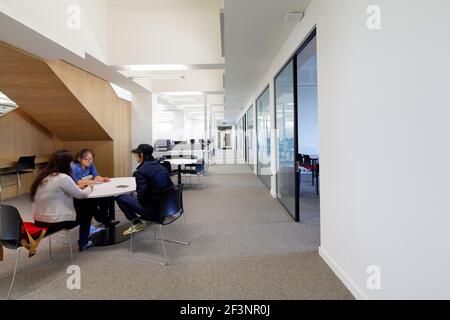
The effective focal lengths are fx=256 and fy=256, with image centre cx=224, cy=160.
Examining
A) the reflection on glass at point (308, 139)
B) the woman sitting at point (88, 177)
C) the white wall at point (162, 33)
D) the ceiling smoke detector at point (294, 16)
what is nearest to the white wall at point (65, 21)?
the white wall at point (162, 33)

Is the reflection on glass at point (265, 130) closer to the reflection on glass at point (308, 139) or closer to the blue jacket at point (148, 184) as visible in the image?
the reflection on glass at point (308, 139)

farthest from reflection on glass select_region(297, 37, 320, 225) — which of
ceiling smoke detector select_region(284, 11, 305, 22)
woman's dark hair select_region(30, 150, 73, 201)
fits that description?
woman's dark hair select_region(30, 150, 73, 201)

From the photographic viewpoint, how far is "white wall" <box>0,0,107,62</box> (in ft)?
11.2

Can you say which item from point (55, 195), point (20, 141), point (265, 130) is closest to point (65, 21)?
point (55, 195)

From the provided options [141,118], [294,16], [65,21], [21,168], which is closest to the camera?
[294,16]

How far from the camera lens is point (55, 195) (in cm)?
263

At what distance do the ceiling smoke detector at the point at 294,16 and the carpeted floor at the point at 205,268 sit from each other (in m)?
2.94

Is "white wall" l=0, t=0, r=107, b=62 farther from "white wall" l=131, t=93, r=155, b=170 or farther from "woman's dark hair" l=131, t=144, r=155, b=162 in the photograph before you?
"white wall" l=131, t=93, r=155, b=170

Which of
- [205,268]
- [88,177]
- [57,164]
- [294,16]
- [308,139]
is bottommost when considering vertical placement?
[205,268]

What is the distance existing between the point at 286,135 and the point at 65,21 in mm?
4394

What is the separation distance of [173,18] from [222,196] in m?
4.18

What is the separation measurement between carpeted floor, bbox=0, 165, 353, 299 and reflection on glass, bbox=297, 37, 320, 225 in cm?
115

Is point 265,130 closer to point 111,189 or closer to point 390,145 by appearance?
point 111,189

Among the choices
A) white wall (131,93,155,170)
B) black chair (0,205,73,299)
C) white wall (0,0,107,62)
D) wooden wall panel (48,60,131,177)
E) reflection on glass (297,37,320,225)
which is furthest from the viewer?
white wall (131,93,155,170)
